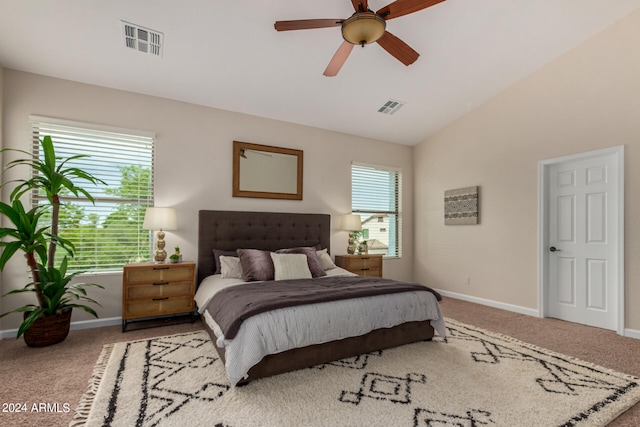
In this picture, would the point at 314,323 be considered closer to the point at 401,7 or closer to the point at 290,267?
the point at 290,267

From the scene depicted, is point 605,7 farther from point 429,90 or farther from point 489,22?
point 429,90

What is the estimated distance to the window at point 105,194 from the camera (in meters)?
3.51

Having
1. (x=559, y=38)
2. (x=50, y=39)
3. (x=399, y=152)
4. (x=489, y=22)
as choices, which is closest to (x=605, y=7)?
(x=559, y=38)

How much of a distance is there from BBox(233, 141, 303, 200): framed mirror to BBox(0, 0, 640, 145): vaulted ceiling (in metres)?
0.53

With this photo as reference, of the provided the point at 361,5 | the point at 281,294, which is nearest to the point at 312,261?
the point at 281,294

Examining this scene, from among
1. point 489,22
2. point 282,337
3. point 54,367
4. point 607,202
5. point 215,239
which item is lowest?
point 54,367

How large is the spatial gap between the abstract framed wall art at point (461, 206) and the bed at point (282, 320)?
7.55 ft

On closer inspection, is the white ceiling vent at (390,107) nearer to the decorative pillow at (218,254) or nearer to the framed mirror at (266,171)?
the framed mirror at (266,171)

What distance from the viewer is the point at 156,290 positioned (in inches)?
139

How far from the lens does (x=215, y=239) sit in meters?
4.22

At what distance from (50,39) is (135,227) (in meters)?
2.02

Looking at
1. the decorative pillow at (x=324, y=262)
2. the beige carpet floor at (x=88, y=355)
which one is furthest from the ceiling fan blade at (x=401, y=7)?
the decorative pillow at (x=324, y=262)

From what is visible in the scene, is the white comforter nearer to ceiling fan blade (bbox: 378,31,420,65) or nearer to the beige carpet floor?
the beige carpet floor

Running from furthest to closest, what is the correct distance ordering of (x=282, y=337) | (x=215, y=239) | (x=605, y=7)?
(x=215, y=239) → (x=605, y=7) → (x=282, y=337)
